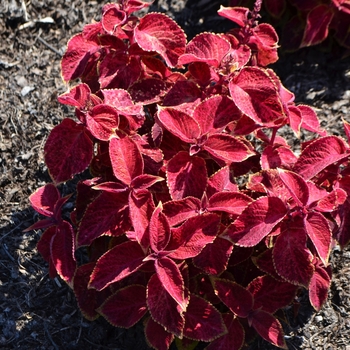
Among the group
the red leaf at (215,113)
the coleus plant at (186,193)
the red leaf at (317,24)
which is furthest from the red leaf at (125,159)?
the red leaf at (317,24)

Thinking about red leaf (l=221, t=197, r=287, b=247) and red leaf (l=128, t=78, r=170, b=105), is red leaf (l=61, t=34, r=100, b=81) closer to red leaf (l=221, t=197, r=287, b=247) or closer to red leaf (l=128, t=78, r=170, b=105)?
red leaf (l=128, t=78, r=170, b=105)

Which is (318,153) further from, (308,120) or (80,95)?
(80,95)

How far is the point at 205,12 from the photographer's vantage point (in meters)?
3.01

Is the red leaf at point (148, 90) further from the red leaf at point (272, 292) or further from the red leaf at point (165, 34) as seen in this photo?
the red leaf at point (272, 292)

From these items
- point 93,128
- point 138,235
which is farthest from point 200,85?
point 138,235

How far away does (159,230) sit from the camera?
1.70 m

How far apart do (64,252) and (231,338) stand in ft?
1.89

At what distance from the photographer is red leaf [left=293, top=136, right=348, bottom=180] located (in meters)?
1.85

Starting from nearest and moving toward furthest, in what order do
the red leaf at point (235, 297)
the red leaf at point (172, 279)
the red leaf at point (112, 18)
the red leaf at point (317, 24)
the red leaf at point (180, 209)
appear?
the red leaf at point (172, 279), the red leaf at point (180, 209), the red leaf at point (235, 297), the red leaf at point (112, 18), the red leaf at point (317, 24)

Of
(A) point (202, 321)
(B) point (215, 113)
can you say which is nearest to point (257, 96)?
(B) point (215, 113)

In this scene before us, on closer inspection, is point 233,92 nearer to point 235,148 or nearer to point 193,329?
point 235,148

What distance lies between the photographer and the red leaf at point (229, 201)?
178cm

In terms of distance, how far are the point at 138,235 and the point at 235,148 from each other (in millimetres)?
389

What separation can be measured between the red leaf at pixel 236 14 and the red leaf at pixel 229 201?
0.65m
